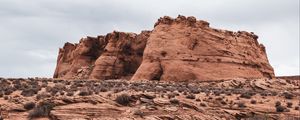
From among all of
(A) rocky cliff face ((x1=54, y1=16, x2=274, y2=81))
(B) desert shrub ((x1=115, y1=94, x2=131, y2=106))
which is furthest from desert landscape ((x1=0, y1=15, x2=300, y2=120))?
(A) rocky cliff face ((x1=54, y1=16, x2=274, y2=81))

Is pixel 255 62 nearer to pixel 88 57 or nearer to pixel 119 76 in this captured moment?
pixel 119 76

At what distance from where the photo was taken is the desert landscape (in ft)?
65.8

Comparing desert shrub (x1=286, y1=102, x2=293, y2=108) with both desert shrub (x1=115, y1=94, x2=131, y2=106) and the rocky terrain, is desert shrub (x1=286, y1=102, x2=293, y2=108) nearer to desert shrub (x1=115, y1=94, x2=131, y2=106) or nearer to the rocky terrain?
the rocky terrain

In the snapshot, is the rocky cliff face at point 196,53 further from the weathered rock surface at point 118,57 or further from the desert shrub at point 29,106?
the desert shrub at point 29,106

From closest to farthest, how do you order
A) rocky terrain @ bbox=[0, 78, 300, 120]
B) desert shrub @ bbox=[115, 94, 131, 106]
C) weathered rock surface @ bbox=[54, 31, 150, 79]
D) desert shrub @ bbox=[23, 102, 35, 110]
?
rocky terrain @ bbox=[0, 78, 300, 120] → desert shrub @ bbox=[23, 102, 35, 110] → desert shrub @ bbox=[115, 94, 131, 106] → weathered rock surface @ bbox=[54, 31, 150, 79]

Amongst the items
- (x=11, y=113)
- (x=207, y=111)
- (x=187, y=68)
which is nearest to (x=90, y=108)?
(x=11, y=113)

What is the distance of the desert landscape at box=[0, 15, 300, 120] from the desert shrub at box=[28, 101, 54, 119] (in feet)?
0.13

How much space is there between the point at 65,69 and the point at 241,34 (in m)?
32.8

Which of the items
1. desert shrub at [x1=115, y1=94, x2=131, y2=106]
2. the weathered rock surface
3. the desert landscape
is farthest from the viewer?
the weathered rock surface

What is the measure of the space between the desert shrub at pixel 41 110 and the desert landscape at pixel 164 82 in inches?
1.5

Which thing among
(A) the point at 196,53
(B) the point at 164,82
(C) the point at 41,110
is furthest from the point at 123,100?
(A) the point at 196,53

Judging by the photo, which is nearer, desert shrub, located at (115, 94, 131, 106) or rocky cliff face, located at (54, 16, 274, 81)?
desert shrub, located at (115, 94, 131, 106)

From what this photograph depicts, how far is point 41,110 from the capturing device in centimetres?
1836

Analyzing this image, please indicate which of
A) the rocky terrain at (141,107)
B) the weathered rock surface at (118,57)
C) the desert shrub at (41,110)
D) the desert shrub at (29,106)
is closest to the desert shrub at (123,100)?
the rocky terrain at (141,107)
